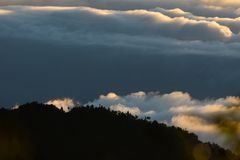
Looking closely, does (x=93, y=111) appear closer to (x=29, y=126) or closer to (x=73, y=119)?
(x=73, y=119)

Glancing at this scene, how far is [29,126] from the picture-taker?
70625 millimetres

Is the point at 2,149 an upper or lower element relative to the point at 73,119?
upper

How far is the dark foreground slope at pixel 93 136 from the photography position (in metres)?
65.2

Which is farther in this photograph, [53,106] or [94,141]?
[53,106]

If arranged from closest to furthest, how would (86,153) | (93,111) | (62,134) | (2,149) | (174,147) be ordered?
(2,149) → (174,147) → (86,153) → (62,134) → (93,111)

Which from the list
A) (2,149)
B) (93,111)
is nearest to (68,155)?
(93,111)

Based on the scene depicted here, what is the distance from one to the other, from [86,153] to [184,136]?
1637 cm

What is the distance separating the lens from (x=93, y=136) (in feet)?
231

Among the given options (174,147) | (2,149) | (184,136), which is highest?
(2,149)

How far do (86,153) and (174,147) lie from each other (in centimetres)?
1151

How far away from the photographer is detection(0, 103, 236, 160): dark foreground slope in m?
65.2

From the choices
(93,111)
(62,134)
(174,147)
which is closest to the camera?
(174,147)

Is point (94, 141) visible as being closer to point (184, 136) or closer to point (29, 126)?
point (29, 126)

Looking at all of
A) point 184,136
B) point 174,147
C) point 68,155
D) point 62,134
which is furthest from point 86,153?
point 184,136
